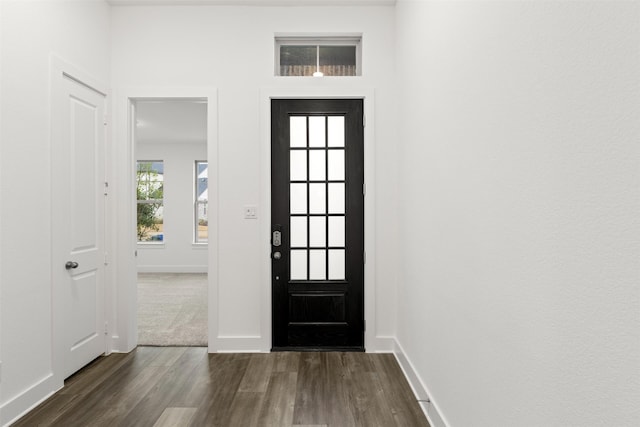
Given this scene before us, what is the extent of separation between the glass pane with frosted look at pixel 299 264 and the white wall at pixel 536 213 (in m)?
1.45

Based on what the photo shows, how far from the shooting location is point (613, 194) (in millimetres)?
902

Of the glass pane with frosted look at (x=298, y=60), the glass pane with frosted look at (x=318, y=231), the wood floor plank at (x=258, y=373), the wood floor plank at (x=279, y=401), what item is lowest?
the wood floor plank at (x=258, y=373)

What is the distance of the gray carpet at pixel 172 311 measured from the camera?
3.77m

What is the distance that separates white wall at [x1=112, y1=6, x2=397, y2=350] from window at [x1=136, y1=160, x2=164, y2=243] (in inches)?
209

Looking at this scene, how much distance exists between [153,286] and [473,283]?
6234mm

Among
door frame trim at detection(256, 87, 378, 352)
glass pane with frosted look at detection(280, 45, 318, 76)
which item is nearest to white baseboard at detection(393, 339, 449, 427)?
door frame trim at detection(256, 87, 378, 352)

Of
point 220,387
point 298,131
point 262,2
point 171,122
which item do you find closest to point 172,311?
point 220,387

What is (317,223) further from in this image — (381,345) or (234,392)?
(234,392)

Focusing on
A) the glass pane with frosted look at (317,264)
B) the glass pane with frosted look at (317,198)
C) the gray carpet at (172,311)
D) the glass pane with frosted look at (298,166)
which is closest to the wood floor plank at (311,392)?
the glass pane with frosted look at (317,264)

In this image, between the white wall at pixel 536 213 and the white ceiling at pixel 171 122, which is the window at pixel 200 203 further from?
the white wall at pixel 536 213

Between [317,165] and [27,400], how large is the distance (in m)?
2.58

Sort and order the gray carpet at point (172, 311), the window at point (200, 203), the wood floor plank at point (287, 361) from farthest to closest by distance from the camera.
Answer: the window at point (200, 203) < the gray carpet at point (172, 311) < the wood floor plank at point (287, 361)

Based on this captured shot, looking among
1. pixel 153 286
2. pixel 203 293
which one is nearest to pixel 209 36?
pixel 203 293

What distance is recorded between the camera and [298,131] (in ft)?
11.4
